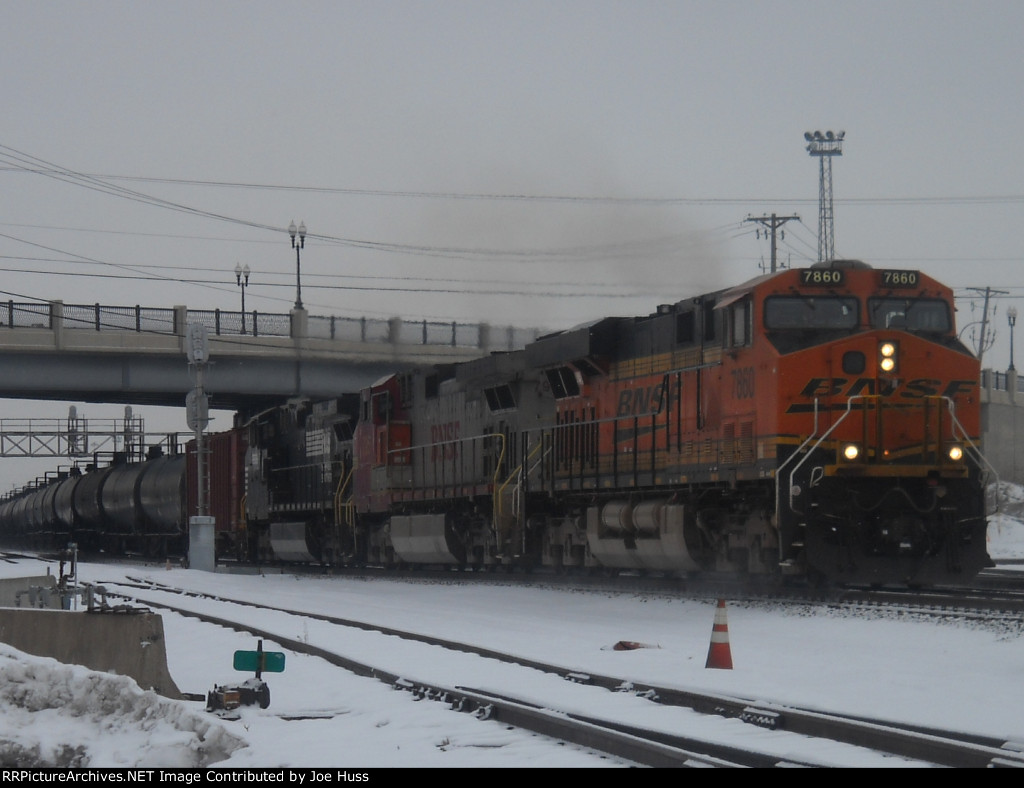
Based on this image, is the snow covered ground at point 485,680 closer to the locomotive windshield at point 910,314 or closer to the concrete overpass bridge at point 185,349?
the locomotive windshield at point 910,314

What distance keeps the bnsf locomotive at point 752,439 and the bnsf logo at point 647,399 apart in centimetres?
3

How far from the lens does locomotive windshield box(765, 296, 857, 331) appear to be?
15562 millimetres

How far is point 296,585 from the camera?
79.7 feet

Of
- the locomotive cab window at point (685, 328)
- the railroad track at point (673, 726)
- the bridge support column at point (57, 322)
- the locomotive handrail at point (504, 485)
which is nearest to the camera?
the railroad track at point (673, 726)

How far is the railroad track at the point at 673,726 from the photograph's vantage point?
20.8 ft

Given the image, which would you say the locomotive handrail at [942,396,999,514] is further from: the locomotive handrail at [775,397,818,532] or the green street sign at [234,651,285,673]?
the green street sign at [234,651,285,673]

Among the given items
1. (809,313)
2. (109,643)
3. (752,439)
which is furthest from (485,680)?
(809,313)

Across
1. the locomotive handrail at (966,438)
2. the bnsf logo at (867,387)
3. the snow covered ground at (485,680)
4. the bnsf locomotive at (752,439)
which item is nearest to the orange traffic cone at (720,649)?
the snow covered ground at (485,680)

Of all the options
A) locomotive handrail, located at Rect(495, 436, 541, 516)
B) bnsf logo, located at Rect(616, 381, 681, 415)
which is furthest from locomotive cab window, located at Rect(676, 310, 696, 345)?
locomotive handrail, located at Rect(495, 436, 541, 516)

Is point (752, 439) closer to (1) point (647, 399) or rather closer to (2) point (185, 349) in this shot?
(1) point (647, 399)

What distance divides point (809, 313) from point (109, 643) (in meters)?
9.43

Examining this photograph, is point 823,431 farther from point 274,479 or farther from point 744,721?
point 274,479

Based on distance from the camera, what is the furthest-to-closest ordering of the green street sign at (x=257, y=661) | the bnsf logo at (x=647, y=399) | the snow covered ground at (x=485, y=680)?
the bnsf logo at (x=647, y=399)
the green street sign at (x=257, y=661)
the snow covered ground at (x=485, y=680)

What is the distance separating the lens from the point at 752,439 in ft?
51.2
